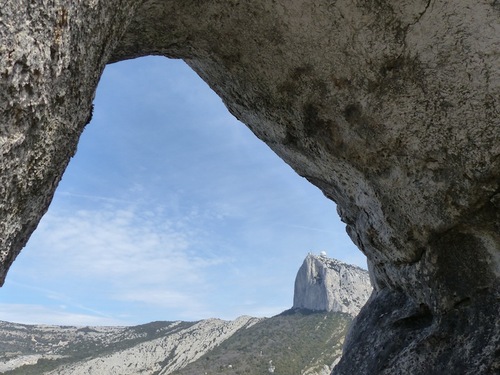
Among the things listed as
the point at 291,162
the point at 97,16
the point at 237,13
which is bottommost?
the point at 97,16

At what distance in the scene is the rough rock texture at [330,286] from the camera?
112750 millimetres

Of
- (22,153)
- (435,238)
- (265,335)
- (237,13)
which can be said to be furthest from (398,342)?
(265,335)

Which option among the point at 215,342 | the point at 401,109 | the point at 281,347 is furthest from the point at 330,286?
the point at 401,109

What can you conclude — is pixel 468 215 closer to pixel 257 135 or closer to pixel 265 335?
pixel 257 135

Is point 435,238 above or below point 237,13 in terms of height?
below

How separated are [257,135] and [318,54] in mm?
2724

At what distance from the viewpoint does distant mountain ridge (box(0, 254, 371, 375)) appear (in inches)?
3105

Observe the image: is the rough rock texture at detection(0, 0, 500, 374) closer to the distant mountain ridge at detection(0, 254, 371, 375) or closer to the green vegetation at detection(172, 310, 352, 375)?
the distant mountain ridge at detection(0, 254, 371, 375)

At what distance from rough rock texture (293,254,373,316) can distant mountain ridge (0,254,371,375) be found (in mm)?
282

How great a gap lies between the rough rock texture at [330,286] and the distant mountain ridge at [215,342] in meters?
0.28

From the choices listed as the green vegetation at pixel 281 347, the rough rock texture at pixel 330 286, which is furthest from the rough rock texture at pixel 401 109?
the rough rock texture at pixel 330 286

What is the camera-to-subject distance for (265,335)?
94.6 m

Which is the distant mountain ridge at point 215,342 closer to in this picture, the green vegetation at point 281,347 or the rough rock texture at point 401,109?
the green vegetation at point 281,347

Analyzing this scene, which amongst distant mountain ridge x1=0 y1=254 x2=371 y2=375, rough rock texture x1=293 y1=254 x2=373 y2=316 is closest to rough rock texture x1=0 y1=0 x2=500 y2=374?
distant mountain ridge x1=0 y1=254 x2=371 y2=375
